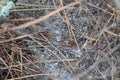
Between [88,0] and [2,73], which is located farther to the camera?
[88,0]

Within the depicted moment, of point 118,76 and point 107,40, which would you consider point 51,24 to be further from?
point 118,76

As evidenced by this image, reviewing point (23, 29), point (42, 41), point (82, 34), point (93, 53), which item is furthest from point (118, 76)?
point (23, 29)

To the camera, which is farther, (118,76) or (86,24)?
(86,24)

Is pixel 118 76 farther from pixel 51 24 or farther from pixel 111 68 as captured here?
pixel 51 24

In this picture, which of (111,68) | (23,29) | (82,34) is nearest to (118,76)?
(111,68)

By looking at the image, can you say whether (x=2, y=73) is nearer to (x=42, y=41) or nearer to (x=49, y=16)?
(x=42, y=41)

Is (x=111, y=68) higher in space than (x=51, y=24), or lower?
lower

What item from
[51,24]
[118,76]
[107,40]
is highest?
[51,24]

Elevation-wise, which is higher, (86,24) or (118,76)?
(86,24)
